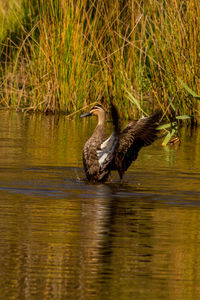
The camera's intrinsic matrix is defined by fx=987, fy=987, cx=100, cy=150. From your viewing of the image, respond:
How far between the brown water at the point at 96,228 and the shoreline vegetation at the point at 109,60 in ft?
9.26

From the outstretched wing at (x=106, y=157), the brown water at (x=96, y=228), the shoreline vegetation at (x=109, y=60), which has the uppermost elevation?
the shoreline vegetation at (x=109, y=60)

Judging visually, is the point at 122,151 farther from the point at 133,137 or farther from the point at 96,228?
the point at 96,228

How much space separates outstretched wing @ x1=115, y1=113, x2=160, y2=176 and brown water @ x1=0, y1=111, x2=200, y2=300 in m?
0.22

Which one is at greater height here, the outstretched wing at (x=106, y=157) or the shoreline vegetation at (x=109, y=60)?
the shoreline vegetation at (x=109, y=60)

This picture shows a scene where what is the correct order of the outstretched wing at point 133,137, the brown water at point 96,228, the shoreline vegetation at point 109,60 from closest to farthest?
the brown water at point 96,228 < the outstretched wing at point 133,137 < the shoreline vegetation at point 109,60

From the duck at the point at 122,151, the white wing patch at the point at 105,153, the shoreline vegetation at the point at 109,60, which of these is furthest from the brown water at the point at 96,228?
the shoreline vegetation at the point at 109,60

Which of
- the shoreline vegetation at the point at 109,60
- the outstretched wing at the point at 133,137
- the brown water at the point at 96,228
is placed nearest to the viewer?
the brown water at the point at 96,228

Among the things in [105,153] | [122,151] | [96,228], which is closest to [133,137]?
[122,151]

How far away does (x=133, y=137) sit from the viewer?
9789 millimetres

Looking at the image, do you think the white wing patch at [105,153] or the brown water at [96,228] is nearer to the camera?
the brown water at [96,228]

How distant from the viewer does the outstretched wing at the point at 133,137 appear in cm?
977

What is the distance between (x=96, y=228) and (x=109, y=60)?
10038 millimetres

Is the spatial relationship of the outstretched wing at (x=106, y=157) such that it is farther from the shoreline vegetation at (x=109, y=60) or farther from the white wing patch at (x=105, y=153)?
the shoreline vegetation at (x=109, y=60)

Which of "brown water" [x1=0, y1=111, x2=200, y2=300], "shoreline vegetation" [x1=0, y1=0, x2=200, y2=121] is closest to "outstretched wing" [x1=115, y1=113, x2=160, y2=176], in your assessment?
"brown water" [x1=0, y1=111, x2=200, y2=300]
